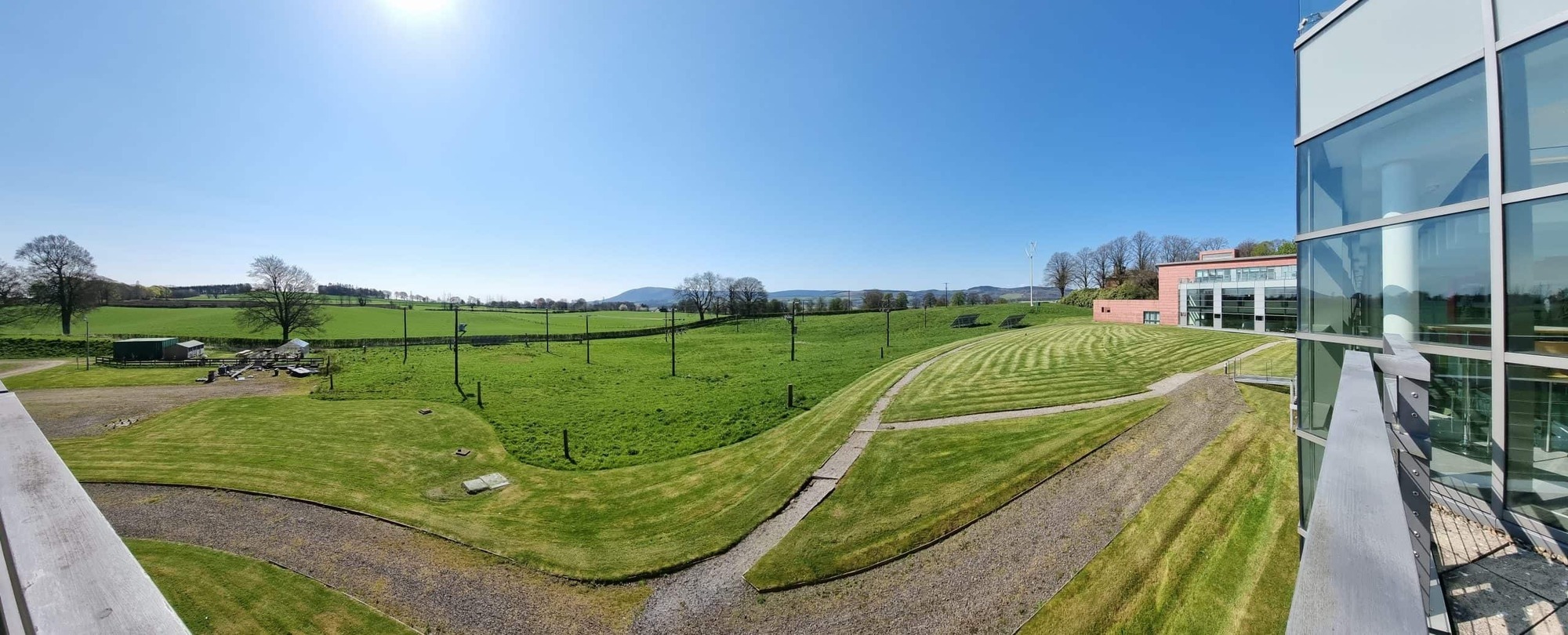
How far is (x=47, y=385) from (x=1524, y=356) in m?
59.1

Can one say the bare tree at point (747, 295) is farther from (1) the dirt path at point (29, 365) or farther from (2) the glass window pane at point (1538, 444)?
(2) the glass window pane at point (1538, 444)

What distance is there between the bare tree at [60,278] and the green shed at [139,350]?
1736 centimetres

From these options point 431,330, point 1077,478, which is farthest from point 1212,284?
point 431,330

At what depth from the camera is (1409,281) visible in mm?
5973

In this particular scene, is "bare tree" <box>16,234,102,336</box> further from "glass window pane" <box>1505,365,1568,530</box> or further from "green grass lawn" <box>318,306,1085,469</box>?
"glass window pane" <box>1505,365,1568,530</box>

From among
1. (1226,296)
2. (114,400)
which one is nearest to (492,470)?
(114,400)

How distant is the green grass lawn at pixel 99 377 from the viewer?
3228 centimetres

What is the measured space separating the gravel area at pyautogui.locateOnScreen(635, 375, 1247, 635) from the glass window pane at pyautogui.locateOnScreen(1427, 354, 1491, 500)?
5225 millimetres

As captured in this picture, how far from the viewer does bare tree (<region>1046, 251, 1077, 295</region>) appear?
8731cm

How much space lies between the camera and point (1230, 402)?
1677 centimetres

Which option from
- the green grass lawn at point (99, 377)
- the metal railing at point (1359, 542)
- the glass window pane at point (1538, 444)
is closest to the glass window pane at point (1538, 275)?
the glass window pane at point (1538, 444)

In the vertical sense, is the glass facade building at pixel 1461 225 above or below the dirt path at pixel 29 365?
above

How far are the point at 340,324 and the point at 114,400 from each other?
44.8m

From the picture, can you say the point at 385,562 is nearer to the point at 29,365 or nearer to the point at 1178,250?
the point at 29,365
